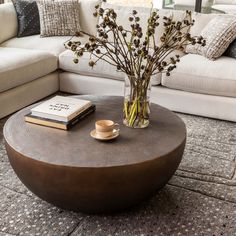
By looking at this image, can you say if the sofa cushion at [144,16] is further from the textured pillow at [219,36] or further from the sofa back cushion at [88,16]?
the textured pillow at [219,36]

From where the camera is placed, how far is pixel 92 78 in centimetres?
333

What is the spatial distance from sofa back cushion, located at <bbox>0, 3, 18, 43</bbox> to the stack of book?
6.30 ft

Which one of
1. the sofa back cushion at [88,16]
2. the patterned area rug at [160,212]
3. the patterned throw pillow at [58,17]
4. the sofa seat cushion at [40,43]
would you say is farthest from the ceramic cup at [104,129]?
the sofa back cushion at [88,16]

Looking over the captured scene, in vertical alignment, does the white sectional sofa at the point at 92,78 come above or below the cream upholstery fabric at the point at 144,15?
below

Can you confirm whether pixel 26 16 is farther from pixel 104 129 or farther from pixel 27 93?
pixel 104 129

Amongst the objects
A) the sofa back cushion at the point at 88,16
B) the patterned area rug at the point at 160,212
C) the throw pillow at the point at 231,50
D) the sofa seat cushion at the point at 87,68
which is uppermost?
the sofa back cushion at the point at 88,16

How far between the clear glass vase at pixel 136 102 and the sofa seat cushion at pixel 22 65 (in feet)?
4.21

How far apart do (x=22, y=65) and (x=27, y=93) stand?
26 centimetres

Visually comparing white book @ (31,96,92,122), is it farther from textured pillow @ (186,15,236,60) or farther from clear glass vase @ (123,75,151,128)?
textured pillow @ (186,15,236,60)

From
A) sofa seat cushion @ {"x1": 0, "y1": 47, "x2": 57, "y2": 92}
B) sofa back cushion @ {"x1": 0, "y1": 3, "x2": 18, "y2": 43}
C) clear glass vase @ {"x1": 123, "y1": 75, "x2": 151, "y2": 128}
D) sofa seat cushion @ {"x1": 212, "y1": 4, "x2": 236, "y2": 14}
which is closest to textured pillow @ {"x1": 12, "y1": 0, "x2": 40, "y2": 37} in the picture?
sofa back cushion @ {"x1": 0, "y1": 3, "x2": 18, "y2": 43}

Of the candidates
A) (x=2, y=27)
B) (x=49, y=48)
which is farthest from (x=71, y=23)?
(x=2, y=27)

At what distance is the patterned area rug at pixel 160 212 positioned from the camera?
172 centimetres

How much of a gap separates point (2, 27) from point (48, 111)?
2076 mm

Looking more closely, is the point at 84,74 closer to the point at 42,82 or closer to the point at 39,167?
the point at 42,82
